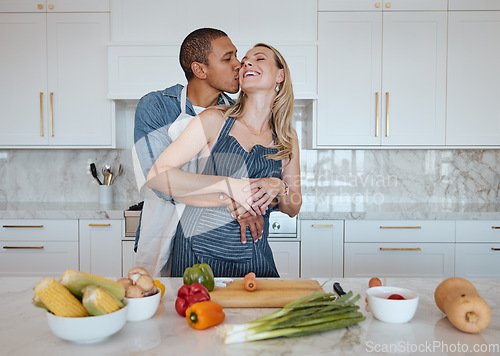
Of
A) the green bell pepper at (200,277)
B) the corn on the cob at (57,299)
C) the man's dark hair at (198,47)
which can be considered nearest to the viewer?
the corn on the cob at (57,299)

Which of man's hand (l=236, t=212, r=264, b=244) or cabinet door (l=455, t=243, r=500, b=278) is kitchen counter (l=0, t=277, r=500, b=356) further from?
cabinet door (l=455, t=243, r=500, b=278)

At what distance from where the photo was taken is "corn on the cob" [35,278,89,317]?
0.90 meters

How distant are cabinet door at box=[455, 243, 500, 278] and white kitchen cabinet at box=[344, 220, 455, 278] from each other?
0.19ft

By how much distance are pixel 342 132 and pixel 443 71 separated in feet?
3.05

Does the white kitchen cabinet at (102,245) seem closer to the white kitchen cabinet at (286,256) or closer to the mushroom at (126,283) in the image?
the white kitchen cabinet at (286,256)

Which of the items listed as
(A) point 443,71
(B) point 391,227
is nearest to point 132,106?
(B) point 391,227

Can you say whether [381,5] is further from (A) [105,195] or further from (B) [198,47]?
(A) [105,195]

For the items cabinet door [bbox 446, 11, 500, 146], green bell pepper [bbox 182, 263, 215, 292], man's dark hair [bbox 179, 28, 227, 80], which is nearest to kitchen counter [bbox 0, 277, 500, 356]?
green bell pepper [bbox 182, 263, 215, 292]

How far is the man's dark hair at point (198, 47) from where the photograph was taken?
2.05 metres

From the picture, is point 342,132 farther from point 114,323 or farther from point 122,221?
point 114,323

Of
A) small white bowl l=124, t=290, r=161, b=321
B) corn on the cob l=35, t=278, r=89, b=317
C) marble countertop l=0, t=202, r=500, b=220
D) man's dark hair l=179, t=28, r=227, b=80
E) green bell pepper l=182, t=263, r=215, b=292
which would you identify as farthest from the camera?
marble countertop l=0, t=202, r=500, b=220

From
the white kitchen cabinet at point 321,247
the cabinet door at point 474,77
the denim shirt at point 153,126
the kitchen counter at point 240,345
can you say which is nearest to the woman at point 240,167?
the denim shirt at point 153,126

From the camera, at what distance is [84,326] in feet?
3.02

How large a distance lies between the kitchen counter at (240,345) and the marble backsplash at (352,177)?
2526 mm
